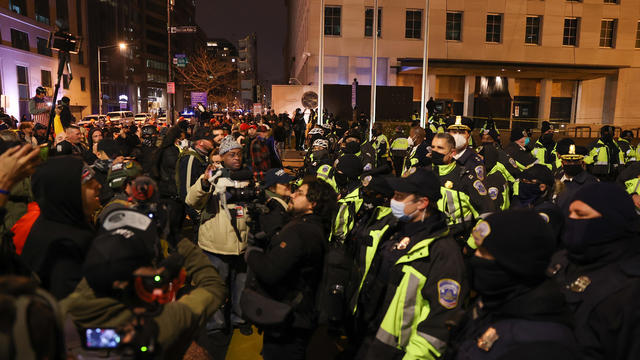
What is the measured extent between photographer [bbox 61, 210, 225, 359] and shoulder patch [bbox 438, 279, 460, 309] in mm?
1600

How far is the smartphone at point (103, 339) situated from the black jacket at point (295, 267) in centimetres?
124

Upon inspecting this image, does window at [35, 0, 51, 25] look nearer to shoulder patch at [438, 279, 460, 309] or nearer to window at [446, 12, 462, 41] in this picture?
window at [446, 12, 462, 41]

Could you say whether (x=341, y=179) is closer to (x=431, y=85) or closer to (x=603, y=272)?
(x=603, y=272)

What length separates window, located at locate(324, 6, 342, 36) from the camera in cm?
3712

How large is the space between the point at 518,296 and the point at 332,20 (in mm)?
37989

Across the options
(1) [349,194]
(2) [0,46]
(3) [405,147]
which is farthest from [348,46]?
(1) [349,194]

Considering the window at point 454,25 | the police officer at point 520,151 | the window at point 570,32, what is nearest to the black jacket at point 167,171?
the police officer at point 520,151

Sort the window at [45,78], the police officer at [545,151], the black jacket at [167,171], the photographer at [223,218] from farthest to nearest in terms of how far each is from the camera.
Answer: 1. the window at [45,78]
2. the police officer at [545,151]
3. the black jacket at [167,171]
4. the photographer at [223,218]

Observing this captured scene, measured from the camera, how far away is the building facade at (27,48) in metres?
37.9

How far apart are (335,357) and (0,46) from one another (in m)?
44.2

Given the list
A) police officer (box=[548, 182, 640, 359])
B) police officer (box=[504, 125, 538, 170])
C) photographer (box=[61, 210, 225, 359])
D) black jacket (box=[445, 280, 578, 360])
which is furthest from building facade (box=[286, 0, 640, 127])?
black jacket (box=[445, 280, 578, 360])

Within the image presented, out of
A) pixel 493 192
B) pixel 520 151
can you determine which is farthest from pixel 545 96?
pixel 493 192

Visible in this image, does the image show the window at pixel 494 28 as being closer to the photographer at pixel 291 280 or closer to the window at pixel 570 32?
the window at pixel 570 32

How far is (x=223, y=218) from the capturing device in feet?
16.3
